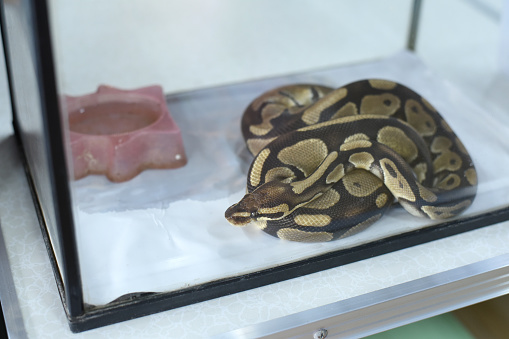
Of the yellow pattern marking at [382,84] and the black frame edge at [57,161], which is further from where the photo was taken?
the yellow pattern marking at [382,84]

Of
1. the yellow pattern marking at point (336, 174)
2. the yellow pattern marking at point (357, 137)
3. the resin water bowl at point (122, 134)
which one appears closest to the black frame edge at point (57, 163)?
the resin water bowl at point (122, 134)

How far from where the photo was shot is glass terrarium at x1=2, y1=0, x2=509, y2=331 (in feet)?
3.61

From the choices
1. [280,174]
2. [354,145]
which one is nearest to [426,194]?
[354,145]

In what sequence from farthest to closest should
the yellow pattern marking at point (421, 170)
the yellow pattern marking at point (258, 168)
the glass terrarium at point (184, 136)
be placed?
the yellow pattern marking at point (421, 170) < the yellow pattern marking at point (258, 168) < the glass terrarium at point (184, 136)

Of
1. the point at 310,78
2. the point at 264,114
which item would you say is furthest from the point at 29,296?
the point at 310,78

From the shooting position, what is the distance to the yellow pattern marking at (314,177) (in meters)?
1.27

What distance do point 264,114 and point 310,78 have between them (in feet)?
1.25

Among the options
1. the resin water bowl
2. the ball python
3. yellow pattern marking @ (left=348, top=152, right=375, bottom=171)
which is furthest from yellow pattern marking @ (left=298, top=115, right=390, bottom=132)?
the resin water bowl

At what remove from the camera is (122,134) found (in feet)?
4.95

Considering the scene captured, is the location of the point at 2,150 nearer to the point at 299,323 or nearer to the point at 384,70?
the point at 299,323

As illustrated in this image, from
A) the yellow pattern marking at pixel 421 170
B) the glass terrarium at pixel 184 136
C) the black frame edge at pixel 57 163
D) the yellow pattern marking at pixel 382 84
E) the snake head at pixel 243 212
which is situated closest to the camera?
the black frame edge at pixel 57 163

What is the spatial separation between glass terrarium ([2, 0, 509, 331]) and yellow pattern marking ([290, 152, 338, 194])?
29mm

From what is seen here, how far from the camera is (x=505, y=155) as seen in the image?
5.20 feet

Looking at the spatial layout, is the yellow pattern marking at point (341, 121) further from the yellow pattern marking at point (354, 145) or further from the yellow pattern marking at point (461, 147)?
the yellow pattern marking at point (461, 147)
